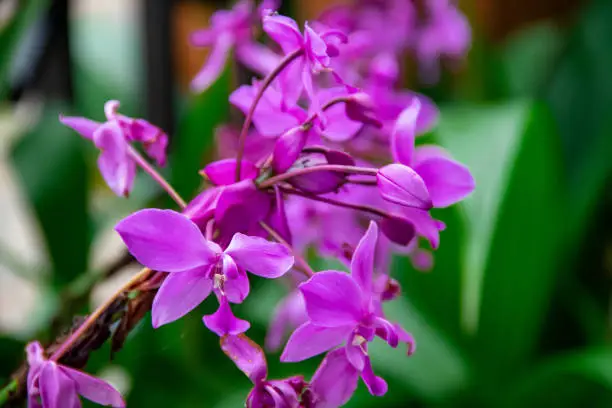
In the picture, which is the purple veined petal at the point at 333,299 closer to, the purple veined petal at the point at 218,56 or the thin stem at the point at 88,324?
the thin stem at the point at 88,324

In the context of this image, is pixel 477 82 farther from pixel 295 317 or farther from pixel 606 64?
pixel 295 317

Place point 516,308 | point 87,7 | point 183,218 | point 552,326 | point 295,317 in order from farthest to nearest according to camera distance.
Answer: point 87,7 → point 552,326 → point 516,308 → point 295,317 → point 183,218

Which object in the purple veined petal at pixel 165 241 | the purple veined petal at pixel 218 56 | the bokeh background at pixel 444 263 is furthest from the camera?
the bokeh background at pixel 444 263

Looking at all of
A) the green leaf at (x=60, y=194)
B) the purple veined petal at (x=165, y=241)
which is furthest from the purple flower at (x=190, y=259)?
the green leaf at (x=60, y=194)

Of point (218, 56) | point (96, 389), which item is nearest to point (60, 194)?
point (218, 56)

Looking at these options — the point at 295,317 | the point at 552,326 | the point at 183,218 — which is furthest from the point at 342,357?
the point at 552,326

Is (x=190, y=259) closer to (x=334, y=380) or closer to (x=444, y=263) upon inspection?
(x=334, y=380)
